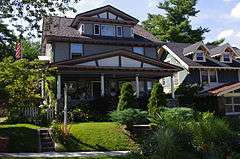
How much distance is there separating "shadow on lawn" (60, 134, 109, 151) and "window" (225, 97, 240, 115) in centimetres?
2032

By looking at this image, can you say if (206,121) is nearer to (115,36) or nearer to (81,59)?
(81,59)

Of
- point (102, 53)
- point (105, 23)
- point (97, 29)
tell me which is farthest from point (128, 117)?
point (105, 23)

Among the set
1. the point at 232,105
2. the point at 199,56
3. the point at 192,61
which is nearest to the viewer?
the point at 232,105

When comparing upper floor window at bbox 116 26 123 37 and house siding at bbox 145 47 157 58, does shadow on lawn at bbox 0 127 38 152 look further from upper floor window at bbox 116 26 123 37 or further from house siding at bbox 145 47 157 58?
house siding at bbox 145 47 157 58

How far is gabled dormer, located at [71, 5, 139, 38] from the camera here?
36625 millimetres

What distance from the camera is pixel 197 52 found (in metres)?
40.9

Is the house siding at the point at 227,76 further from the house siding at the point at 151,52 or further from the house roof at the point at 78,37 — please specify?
the house roof at the point at 78,37

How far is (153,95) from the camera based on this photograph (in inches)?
1119

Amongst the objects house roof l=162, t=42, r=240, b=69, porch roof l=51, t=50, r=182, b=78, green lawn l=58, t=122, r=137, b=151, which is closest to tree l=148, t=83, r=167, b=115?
porch roof l=51, t=50, r=182, b=78

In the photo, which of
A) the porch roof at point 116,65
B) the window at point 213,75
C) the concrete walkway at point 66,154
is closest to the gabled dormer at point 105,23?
the porch roof at point 116,65

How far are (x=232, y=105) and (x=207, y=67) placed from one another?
16.0 feet

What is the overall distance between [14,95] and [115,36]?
615 inches

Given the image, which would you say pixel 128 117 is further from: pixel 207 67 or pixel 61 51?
pixel 207 67

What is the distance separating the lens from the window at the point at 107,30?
37344 millimetres
